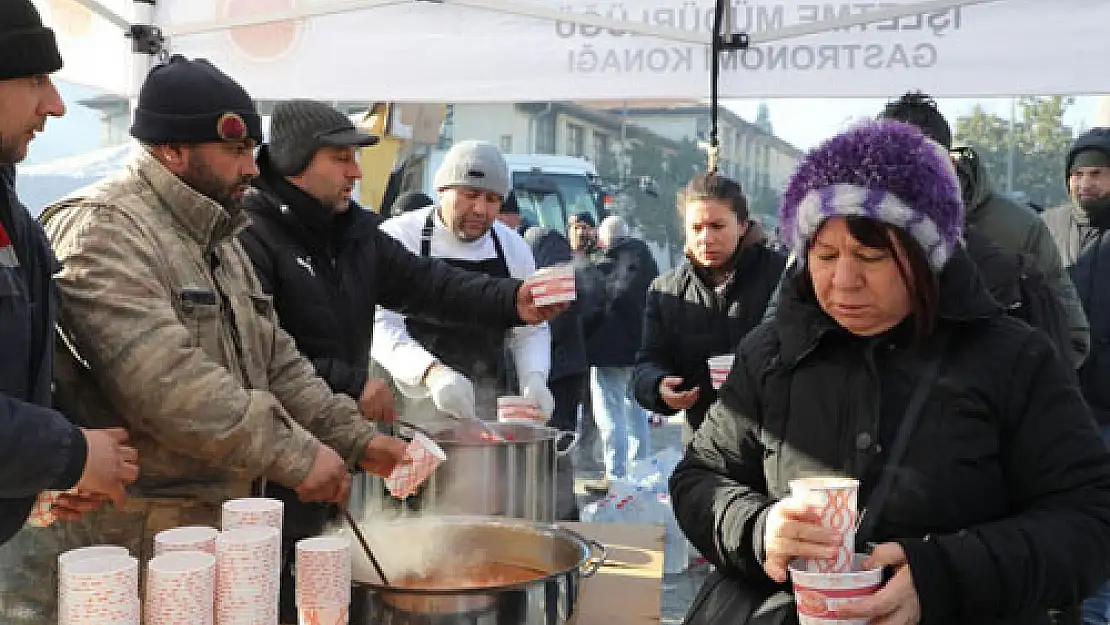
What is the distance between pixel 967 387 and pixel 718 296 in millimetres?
2486

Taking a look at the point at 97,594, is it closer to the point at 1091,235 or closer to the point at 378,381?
the point at 378,381

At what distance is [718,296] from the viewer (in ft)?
13.4

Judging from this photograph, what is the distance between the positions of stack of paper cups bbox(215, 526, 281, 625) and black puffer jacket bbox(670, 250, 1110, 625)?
0.74 meters

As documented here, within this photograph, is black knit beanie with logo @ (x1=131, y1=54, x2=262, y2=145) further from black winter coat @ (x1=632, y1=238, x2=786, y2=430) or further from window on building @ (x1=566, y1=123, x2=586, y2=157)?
window on building @ (x1=566, y1=123, x2=586, y2=157)

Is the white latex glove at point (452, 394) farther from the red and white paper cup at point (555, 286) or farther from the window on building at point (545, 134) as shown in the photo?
the window on building at point (545, 134)

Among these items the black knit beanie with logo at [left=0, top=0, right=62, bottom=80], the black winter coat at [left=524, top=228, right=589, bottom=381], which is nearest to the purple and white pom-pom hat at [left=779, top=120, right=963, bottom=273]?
the black knit beanie with logo at [left=0, top=0, right=62, bottom=80]

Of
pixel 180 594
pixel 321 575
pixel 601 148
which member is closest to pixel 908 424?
pixel 321 575

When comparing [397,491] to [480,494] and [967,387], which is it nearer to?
[480,494]

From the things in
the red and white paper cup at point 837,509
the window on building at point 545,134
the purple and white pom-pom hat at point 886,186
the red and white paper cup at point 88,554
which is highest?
the window on building at point 545,134

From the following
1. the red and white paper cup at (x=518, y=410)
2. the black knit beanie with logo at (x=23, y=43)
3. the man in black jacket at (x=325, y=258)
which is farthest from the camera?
the red and white paper cup at (x=518, y=410)

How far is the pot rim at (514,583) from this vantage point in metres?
1.68

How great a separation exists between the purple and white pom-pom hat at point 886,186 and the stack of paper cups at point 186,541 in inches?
43.0

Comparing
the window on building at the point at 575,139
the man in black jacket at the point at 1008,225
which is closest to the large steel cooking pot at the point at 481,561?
the man in black jacket at the point at 1008,225

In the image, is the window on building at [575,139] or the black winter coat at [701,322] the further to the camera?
the window on building at [575,139]
